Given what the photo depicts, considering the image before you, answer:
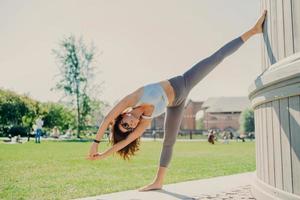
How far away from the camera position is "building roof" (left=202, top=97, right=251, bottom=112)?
81188 mm

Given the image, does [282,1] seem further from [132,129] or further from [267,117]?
[132,129]

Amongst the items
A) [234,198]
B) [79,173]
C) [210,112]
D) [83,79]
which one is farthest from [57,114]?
[234,198]

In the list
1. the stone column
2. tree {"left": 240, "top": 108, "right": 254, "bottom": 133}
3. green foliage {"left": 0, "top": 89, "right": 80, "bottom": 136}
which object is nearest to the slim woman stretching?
the stone column

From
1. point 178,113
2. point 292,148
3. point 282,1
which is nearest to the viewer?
point 292,148

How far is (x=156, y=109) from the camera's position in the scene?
426 centimetres

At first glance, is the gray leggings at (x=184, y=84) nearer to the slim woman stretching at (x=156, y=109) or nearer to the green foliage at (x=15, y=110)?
the slim woman stretching at (x=156, y=109)

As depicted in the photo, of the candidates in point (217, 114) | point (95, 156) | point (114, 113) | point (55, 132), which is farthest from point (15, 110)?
point (114, 113)

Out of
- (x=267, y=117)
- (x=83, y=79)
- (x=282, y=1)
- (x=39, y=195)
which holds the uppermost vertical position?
(x=83, y=79)

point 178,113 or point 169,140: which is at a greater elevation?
point 178,113

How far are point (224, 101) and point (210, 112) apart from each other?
570 centimetres

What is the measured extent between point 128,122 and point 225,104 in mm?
82025

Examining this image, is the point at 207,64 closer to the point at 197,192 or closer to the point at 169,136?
the point at 169,136

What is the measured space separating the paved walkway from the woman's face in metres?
0.89

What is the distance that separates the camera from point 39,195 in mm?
4516
